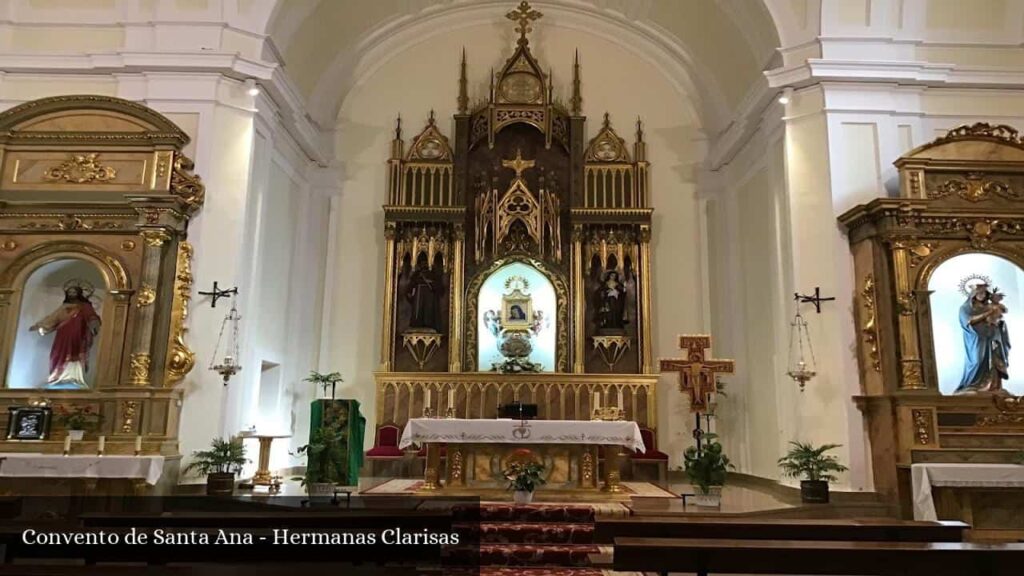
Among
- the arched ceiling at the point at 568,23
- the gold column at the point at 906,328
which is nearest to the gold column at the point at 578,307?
the arched ceiling at the point at 568,23

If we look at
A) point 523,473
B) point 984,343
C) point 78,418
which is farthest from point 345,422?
point 984,343

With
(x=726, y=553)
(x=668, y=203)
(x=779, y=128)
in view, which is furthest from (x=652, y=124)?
(x=726, y=553)

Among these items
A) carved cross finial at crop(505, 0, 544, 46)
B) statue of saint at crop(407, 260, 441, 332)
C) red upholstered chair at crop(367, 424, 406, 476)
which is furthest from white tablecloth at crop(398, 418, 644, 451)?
carved cross finial at crop(505, 0, 544, 46)

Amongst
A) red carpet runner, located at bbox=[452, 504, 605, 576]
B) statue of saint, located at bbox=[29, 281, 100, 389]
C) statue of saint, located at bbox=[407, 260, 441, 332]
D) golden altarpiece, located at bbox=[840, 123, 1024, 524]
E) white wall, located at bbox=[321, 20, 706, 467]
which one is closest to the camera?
red carpet runner, located at bbox=[452, 504, 605, 576]

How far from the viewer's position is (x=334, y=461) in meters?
8.54

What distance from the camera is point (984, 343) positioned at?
870 cm

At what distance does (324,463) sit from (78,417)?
116 inches

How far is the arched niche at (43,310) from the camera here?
8969 millimetres

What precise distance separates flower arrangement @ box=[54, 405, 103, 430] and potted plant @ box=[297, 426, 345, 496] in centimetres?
Answer: 257

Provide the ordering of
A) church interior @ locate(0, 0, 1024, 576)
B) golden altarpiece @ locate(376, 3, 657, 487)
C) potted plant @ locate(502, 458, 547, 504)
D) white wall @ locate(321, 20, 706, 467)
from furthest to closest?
1. white wall @ locate(321, 20, 706, 467)
2. golden altarpiece @ locate(376, 3, 657, 487)
3. church interior @ locate(0, 0, 1024, 576)
4. potted plant @ locate(502, 458, 547, 504)

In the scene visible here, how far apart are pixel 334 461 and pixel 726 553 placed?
5.58m

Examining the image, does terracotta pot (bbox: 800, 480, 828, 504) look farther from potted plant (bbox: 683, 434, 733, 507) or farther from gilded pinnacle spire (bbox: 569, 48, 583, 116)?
gilded pinnacle spire (bbox: 569, 48, 583, 116)

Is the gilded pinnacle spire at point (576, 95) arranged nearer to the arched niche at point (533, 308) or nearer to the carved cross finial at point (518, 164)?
the carved cross finial at point (518, 164)

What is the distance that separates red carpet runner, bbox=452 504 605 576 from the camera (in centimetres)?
640
